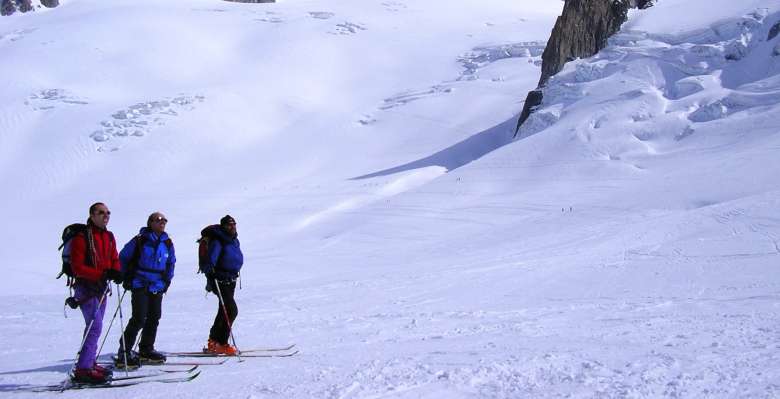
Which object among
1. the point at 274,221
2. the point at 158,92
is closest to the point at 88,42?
the point at 158,92

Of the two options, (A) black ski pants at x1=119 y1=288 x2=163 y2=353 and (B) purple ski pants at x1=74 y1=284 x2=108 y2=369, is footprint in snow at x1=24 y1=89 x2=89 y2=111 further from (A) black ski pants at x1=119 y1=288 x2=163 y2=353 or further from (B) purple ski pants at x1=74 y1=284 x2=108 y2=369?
(B) purple ski pants at x1=74 y1=284 x2=108 y2=369

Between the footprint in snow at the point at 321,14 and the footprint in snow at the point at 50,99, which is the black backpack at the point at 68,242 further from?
the footprint in snow at the point at 321,14

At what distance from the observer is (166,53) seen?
2019 inches

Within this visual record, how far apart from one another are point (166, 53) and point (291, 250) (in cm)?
3872

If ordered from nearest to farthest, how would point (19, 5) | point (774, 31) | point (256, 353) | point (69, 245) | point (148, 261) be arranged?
point (69, 245) → point (148, 261) → point (256, 353) → point (774, 31) → point (19, 5)

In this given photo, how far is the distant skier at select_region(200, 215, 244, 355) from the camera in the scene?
675 cm

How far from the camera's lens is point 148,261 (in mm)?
6156

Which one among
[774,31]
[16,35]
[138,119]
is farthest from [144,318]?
[16,35]

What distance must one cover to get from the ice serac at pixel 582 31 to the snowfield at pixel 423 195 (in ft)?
4.43

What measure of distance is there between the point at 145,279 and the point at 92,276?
695 mm

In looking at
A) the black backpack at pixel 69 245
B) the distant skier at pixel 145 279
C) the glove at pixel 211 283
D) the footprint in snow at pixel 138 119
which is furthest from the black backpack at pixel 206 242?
the footprint in snow at pixel 138 119

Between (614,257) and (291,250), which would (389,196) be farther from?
(614,257)

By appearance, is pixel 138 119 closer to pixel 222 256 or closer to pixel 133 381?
pixel 222 256

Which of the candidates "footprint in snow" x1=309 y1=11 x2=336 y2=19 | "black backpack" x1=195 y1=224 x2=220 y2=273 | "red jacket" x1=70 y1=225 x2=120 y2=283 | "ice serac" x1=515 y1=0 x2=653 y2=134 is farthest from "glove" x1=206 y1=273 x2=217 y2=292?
"footprint in snow" x1=309 y1=11 x2=336 y2=19
